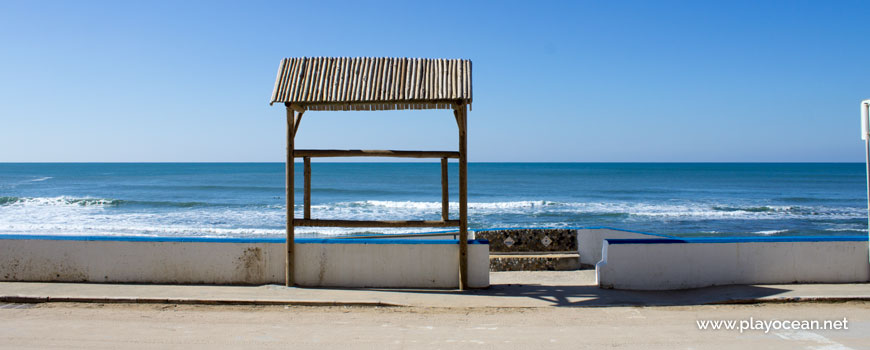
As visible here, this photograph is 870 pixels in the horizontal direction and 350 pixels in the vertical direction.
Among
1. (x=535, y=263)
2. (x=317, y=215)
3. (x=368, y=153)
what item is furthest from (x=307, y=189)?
(x=317, y=215)

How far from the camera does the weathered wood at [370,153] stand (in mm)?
7750

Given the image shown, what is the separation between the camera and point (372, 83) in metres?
7.63

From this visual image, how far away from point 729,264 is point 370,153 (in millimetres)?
5124

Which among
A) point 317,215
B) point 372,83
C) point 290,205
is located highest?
point 372,83

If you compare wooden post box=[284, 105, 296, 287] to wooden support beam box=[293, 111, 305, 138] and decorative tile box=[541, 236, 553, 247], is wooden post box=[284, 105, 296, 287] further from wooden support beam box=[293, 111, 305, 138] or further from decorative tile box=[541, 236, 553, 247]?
decorative tile box=[541, 236, 553, 247]

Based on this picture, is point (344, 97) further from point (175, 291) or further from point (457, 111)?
point (175, 291)

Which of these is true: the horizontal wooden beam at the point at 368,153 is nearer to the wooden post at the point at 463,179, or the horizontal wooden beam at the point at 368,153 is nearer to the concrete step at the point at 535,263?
the wooden post at the point at 463,179

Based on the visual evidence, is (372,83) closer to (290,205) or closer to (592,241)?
(290,205)

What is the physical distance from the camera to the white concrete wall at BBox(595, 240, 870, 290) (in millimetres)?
7730

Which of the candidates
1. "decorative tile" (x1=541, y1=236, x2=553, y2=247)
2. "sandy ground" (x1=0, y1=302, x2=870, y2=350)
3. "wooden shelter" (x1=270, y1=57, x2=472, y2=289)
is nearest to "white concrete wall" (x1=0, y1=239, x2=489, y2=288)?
"wooden shelter" (x1=270, y1=57, x2=472, y2=289)

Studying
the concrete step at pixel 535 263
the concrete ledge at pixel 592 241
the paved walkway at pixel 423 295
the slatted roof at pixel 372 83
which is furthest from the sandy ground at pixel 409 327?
the concrete ledge at pixel 592 241

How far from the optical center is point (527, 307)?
6.75 metres

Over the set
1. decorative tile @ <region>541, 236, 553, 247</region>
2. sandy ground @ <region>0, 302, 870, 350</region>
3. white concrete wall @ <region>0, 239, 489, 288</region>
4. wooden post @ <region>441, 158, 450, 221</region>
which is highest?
wooden post @ <region>441, 158, 450, 221</region>

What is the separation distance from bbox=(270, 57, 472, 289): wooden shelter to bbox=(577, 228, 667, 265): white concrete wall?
441cm
